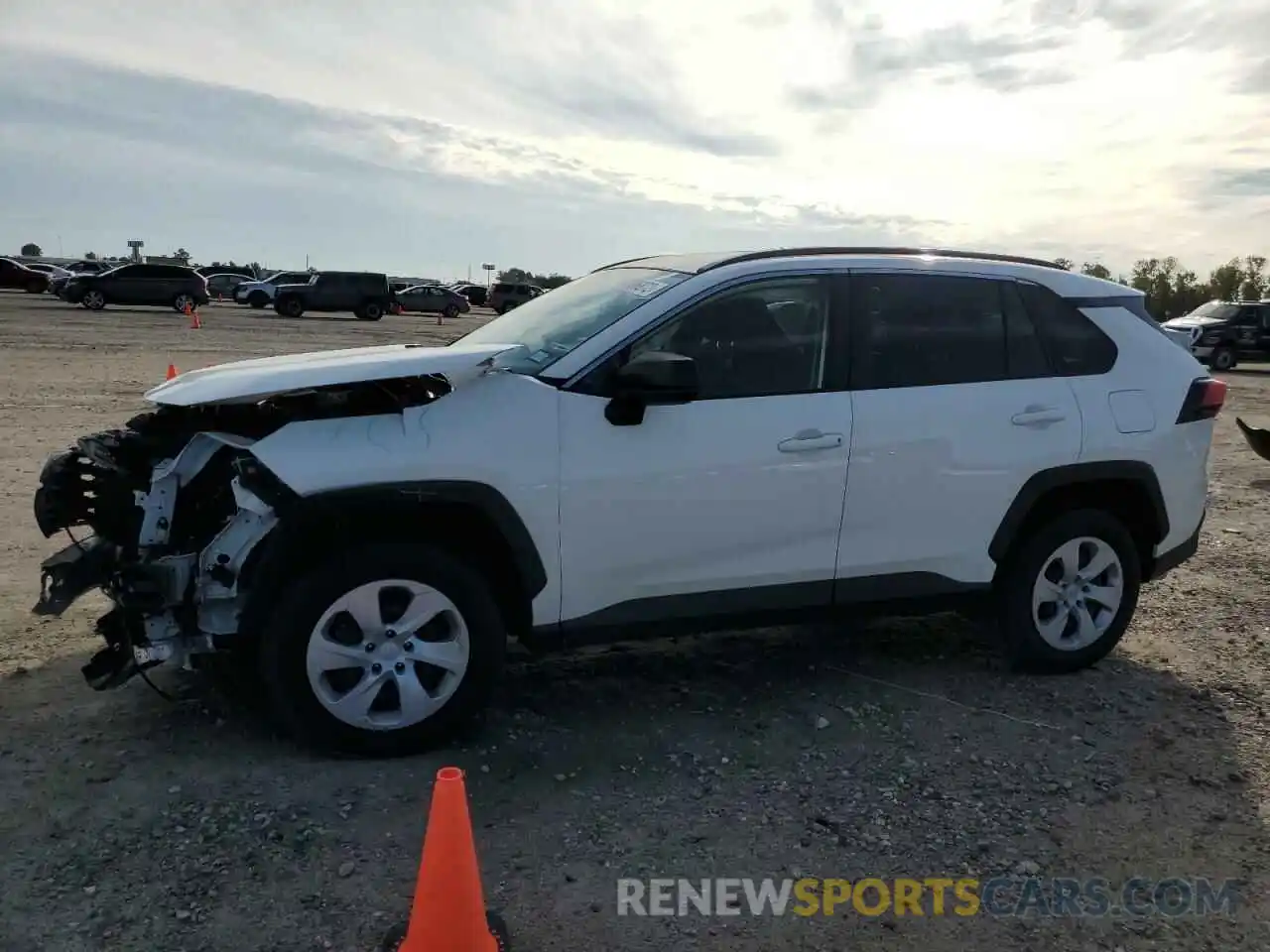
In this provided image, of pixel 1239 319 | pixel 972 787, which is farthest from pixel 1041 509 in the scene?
pixel 1239 319

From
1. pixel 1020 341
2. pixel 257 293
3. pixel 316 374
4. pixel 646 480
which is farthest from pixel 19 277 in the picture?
pixel 1020 341

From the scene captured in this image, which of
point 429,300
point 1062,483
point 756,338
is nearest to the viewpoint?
point 756,338

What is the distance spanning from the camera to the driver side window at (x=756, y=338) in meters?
4.18

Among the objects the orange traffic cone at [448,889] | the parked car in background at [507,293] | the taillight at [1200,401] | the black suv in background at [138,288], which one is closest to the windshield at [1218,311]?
the taillight at [1200,401]

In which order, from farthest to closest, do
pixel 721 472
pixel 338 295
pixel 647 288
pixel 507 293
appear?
pixel 507 293 → pixel 338 295 → pixel 647 288 → pixel 721 472

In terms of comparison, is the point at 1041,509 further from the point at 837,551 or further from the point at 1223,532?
the point at 1223,532

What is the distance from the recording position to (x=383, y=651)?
3758mm

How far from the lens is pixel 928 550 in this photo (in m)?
4.55

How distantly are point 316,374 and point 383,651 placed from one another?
3.37 ft

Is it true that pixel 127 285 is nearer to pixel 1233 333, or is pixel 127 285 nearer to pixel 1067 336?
pixel 1233 333

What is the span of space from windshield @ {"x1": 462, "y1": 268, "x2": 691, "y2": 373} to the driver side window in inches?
8.1

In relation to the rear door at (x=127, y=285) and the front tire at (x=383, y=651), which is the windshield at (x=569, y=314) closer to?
the front tire at (x=383, y=651)

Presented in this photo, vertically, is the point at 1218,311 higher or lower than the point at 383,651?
higher

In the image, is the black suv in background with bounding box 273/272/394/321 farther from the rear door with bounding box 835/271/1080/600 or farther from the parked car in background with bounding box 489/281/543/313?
the rear door with bounding box 835/271/1080/600
